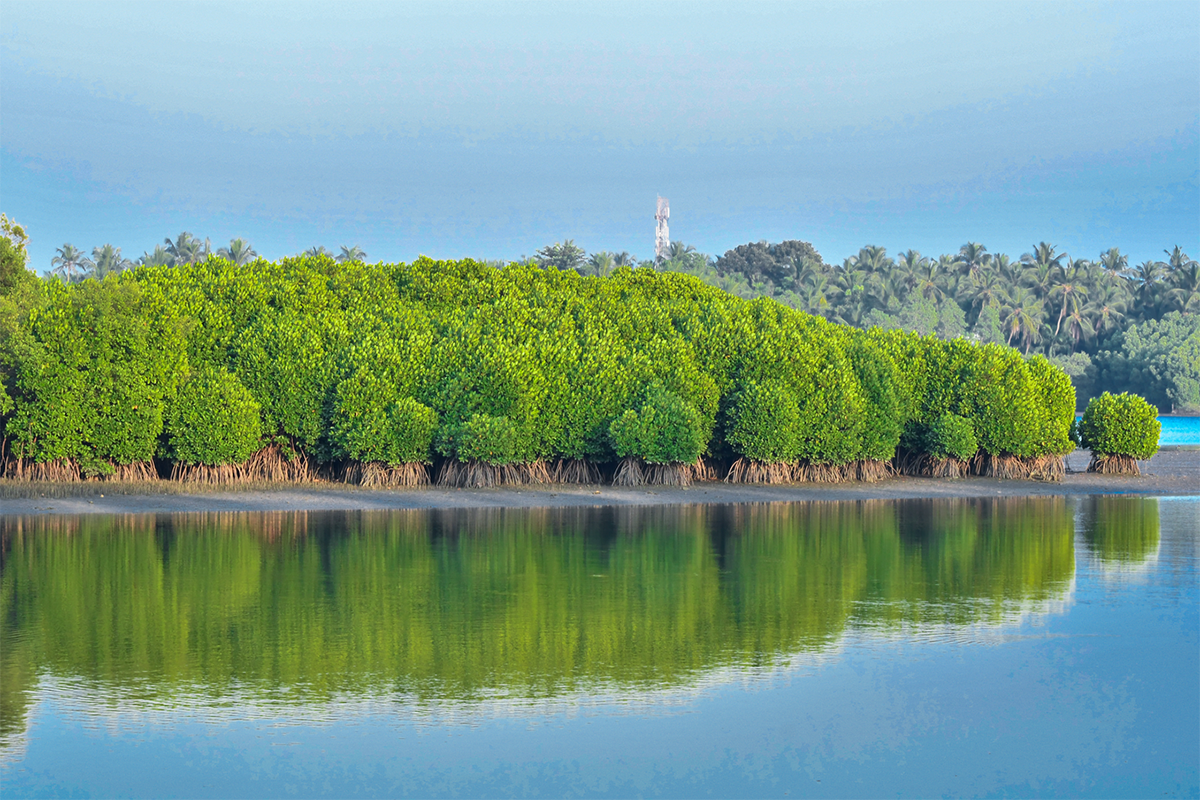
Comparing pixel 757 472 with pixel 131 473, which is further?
pixel 757 472

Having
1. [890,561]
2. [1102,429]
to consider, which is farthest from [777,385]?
[890,561]

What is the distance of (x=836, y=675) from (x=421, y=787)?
3.98m

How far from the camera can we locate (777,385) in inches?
1216

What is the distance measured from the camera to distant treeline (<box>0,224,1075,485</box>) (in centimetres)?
2795

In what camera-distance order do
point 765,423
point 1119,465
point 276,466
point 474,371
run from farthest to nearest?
point 1119,465 < point 765,423 < point 276,466 < point 474,371

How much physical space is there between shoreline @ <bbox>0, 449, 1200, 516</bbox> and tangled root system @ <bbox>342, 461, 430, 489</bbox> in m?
0.66

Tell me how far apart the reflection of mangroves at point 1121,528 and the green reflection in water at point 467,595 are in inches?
26.9

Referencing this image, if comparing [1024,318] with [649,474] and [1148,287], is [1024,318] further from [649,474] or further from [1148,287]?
[649,474]

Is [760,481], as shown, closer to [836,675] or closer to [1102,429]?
[1102,429]

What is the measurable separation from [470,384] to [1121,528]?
14317 mm

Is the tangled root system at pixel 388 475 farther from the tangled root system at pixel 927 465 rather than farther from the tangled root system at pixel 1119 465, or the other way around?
the tangled root system at pixel 1119 465

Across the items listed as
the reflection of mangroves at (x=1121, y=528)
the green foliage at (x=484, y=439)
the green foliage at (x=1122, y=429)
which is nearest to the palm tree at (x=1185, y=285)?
the green foliage at (x=1122, y=429)

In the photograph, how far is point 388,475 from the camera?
29344 mm

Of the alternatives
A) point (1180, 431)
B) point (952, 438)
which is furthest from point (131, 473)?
point (1180, 431)
